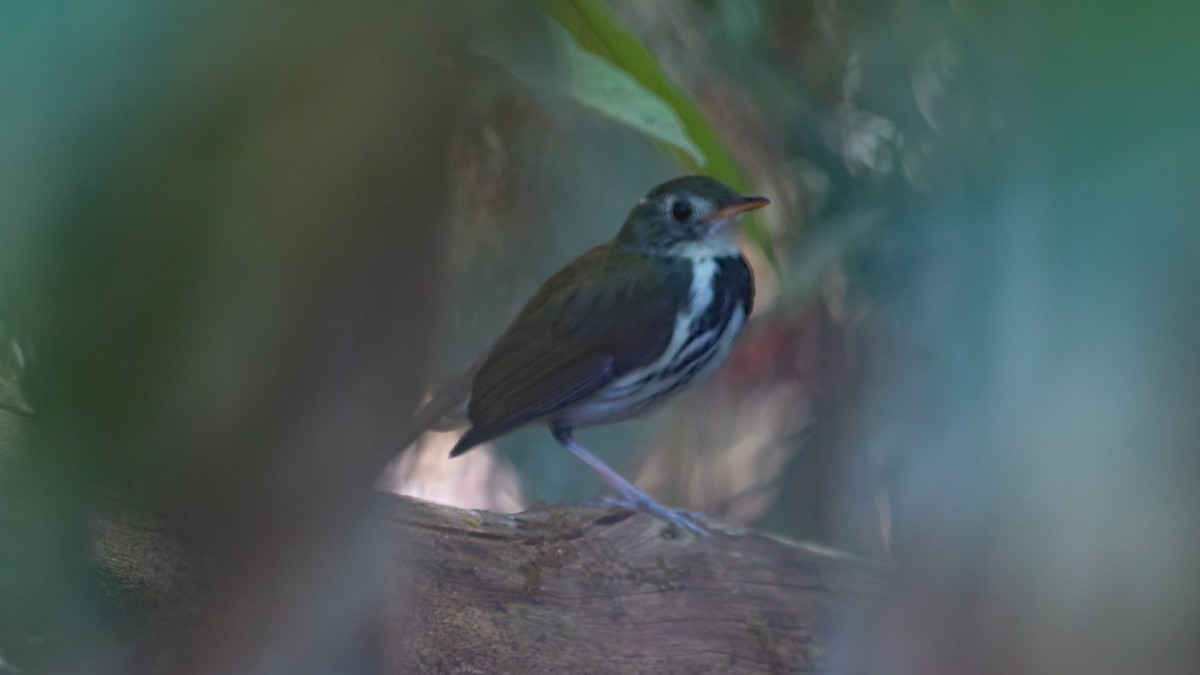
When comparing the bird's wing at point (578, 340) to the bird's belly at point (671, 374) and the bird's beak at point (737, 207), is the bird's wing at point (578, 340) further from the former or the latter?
the bird's beak at point (737, 207)

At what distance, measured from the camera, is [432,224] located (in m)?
0.52

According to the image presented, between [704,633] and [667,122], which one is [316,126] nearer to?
[667,122]

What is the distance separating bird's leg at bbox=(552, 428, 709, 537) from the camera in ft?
5.00

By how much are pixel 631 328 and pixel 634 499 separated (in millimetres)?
340

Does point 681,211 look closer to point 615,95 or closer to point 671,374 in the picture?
point 671,374

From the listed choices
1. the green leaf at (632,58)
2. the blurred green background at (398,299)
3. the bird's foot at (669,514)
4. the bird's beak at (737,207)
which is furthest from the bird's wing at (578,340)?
the blurred green background at (398,299)

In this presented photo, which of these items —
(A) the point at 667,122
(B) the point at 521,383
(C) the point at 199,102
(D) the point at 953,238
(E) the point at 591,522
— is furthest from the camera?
(B) the point at 521,383

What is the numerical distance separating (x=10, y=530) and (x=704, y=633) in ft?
3.03

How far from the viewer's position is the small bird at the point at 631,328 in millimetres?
1820

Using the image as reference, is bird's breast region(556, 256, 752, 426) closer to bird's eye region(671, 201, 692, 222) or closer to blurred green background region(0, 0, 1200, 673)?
bird's eye region(671, 201, 692, 222)

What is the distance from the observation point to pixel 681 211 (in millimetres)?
1957

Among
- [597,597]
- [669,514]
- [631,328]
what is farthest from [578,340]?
[597,597]

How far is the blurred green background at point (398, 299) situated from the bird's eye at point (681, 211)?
52.2 inches

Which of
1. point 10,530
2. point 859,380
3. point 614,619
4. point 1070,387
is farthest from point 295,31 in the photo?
point 614,619
